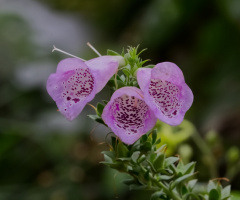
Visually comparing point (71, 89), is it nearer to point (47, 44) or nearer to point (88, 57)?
point (88, 57)

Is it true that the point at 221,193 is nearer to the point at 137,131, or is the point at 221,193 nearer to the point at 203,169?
the point at 137,131

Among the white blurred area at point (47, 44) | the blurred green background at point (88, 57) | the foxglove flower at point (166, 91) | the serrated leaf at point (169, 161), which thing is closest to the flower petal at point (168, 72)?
the foxglove flower at point (166, 91)

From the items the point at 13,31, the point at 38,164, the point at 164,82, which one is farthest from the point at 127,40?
the point at 164,82

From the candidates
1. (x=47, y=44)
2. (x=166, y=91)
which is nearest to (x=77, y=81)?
(x=166, y=91)

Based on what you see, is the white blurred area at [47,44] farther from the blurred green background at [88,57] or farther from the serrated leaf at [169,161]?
the serrated leaf at [169,161]

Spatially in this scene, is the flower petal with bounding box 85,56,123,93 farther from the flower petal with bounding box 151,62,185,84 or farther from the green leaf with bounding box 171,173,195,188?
the green leaf with bounding box 171,173,195,188

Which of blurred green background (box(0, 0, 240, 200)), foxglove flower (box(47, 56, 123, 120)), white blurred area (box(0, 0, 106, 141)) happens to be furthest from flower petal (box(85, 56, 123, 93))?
white blurred area (box(0, 0, 106, 141))
